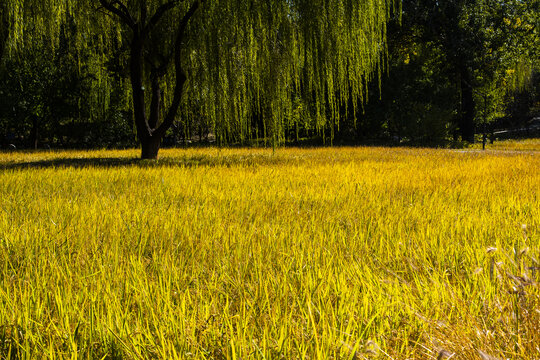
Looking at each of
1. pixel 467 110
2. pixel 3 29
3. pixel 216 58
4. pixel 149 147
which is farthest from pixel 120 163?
pixel 467 110

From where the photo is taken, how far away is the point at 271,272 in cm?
193

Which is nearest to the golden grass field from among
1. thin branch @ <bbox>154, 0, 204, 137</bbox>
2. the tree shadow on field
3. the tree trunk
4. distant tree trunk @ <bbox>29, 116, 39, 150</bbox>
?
the tree shadow on field

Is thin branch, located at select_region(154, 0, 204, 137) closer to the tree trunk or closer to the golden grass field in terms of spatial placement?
the tree trunk

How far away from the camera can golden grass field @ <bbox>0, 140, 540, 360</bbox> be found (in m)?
1.25

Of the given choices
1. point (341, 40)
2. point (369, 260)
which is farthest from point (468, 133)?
point (369, 260)

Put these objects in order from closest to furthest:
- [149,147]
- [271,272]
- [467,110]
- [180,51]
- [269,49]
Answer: [271,272] → [269,49] → [180,51] → [149,147] → [467,110]

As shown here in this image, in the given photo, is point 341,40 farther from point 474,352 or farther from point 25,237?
point 474,352

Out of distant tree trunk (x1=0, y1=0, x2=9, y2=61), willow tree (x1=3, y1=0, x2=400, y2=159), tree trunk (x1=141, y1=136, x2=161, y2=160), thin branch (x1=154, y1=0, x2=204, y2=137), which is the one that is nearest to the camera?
willow tree (x1=3, y1=0, x2=400, y2=159)

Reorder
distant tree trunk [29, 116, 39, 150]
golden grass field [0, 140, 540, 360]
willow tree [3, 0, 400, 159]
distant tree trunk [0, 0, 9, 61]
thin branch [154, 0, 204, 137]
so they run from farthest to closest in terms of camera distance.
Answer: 1. distant tree trunk [29, 116, 39, 150]
2. distant tree trunk [0, 0, 9, 61]
3. thin branch [154, 0, 204, 137]
4. willow tree [3, 0, 400, 159]
5. golden grass field [0, 140, 540, 360]

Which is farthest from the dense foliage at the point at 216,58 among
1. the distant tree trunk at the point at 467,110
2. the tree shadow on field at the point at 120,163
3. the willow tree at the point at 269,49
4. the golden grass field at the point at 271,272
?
the golden grass field at the point at 271,272

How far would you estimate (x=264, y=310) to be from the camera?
154 centimetres

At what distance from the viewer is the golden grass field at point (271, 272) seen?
125 cm

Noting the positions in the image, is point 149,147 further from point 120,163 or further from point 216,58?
point 216,58

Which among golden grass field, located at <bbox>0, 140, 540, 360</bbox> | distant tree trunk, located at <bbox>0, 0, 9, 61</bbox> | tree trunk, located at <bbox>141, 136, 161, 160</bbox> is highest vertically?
distant tree trunk, located at <bbox>0, 0, 9, 61</bbox>
